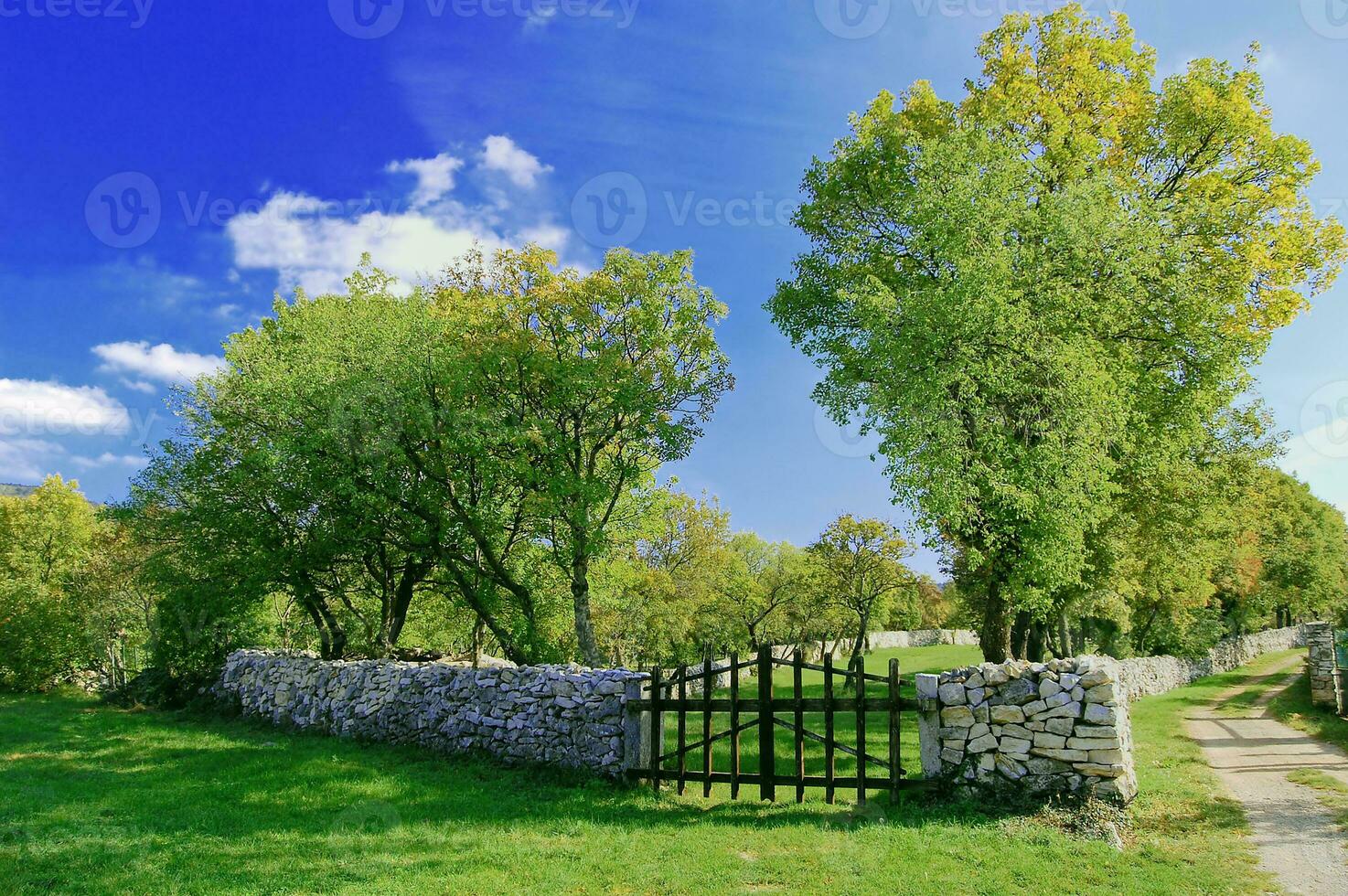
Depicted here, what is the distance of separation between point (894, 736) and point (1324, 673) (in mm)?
19033

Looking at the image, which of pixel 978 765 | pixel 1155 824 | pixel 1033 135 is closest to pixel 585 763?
pixel 978 765

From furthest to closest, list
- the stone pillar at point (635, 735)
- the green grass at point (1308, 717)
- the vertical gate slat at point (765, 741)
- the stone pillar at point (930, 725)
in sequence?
the green grass at point (1308, 717) < the stone pillar at point (635, 735) < the vertical gate slat at point (765, 741) < the stone pillar at point (930, 725)

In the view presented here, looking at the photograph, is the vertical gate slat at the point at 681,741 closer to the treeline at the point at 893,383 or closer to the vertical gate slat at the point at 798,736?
the vertical gate slat at the point at 798,736

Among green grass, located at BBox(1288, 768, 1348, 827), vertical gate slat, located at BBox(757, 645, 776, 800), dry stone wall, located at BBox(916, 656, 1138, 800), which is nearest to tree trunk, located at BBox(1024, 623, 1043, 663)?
green grass, located at BBox(1288, 768, 1348, 827)

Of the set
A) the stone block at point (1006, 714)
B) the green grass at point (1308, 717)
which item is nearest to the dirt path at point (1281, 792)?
the green grass at point (1308, 717)

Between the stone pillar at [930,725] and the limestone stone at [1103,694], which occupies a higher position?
the limestone stone at [1103,694]

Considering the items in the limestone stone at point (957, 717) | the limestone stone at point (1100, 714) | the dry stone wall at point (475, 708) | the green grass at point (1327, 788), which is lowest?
the green grass at point (1327, 788)

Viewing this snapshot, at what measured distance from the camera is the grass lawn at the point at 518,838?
25.9 feet

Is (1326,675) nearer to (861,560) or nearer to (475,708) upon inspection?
(861,560)

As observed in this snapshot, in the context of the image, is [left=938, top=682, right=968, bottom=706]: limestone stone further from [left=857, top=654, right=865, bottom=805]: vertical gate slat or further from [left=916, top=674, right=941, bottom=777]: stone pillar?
[left=857, top=654, right=865, bottom=805]: vertical gate slat

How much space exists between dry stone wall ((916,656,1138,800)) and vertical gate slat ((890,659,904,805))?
0.38m

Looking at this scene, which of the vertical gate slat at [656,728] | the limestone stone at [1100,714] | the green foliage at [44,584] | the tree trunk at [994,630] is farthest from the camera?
the green foliage at [44,584]

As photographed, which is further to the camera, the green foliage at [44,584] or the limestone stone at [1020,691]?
the green foliage at [44,584]

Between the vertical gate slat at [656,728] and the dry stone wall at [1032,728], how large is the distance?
13.2 ft
